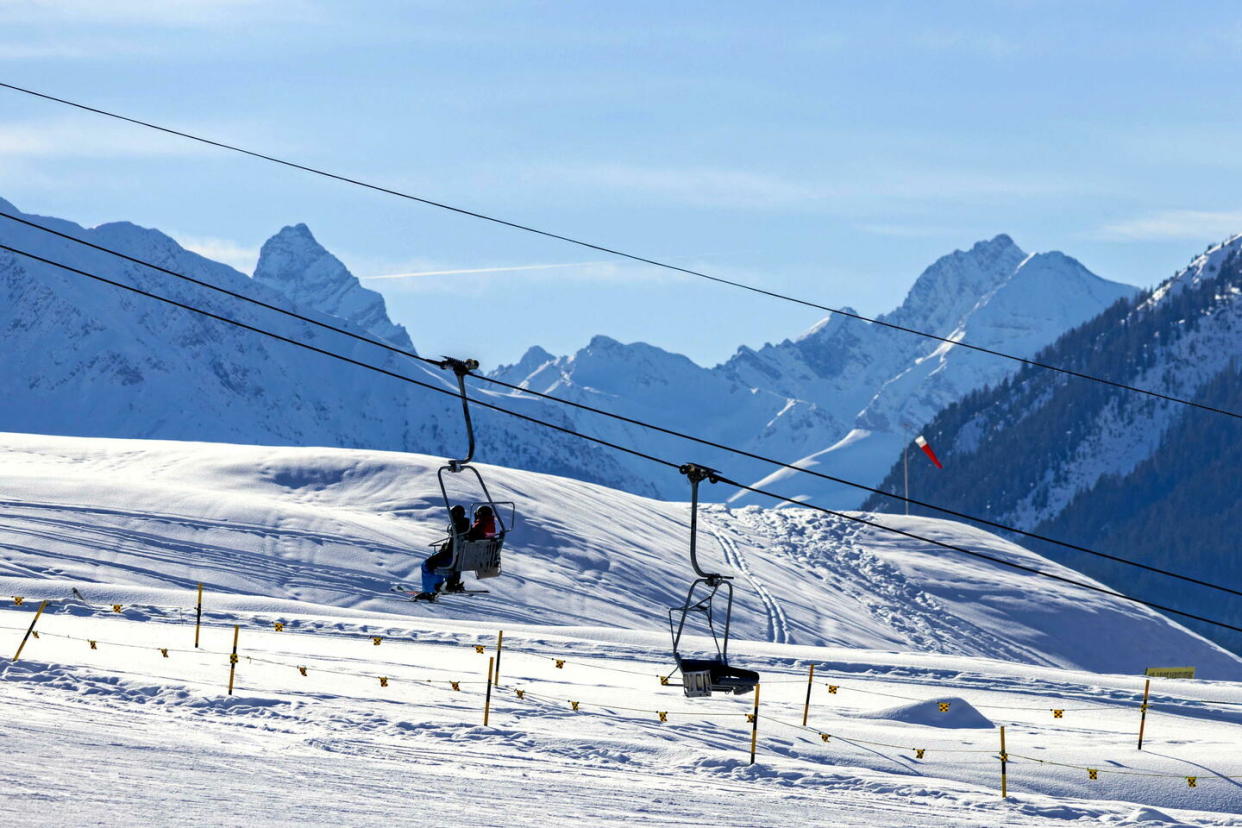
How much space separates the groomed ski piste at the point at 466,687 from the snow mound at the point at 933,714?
0.06 meters

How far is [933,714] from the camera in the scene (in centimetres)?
2875

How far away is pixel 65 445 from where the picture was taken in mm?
68062

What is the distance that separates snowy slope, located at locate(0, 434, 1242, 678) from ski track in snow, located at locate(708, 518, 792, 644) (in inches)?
5.1

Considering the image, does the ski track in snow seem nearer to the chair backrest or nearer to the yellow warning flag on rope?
the yellow warning flag on rope

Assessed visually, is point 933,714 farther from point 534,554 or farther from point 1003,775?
point 534,554

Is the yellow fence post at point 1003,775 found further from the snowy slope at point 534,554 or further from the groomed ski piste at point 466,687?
the snowy slope at point 534,554

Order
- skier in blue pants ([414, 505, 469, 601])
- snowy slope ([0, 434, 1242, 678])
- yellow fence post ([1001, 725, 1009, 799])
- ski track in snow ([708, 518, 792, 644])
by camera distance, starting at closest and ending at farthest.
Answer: skier in blue pants ([414, 505, 469, 601]), yellow fence post ([1001, 725, 1009, 799]), snowy slope ([0, 434, 1242, 678]), ski track in snow ([708, 518, 792, 644])

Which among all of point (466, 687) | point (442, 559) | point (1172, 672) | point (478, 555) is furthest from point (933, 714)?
point (1172, 672)

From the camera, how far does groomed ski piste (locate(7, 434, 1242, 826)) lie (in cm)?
1912

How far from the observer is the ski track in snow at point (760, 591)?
5634cm

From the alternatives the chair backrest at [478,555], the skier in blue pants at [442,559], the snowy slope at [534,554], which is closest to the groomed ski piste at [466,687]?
the snowy slope at [534,554]

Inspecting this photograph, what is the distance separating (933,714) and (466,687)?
330 inches

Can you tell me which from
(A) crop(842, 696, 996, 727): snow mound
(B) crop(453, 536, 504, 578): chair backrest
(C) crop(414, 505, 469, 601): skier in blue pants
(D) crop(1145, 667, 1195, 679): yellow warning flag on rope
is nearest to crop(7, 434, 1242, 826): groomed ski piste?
(A) crop(842, 696, 996, 727): snow mound

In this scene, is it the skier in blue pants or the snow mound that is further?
the snow mound
